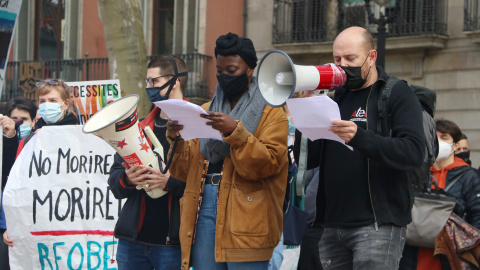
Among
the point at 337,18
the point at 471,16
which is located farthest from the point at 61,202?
the point at 337,18

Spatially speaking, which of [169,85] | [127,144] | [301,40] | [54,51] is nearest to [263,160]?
[127,144]

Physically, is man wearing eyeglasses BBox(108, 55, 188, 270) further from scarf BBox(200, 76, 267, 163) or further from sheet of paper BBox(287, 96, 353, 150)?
sheet of paper BBox(287, 96, 353, 150)

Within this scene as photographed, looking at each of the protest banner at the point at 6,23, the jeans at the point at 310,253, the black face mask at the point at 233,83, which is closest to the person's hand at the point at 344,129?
the black face mask at the point at 233,83

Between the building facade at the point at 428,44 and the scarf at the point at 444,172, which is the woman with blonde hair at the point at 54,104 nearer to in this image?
the scarf at the point at 444,172

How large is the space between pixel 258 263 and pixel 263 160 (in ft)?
1.71

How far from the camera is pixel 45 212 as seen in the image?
7.06 meters

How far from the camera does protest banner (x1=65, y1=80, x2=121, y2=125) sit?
8.73 m

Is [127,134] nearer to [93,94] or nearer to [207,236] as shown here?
[207,236]

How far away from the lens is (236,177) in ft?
14.5

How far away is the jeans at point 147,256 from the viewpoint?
5.06m

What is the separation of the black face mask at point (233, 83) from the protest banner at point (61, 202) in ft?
8.51

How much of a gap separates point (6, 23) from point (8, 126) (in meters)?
2.11

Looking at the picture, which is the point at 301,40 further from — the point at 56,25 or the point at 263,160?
the point at 263,160

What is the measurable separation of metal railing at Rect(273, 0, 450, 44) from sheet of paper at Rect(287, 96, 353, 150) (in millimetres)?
13745
